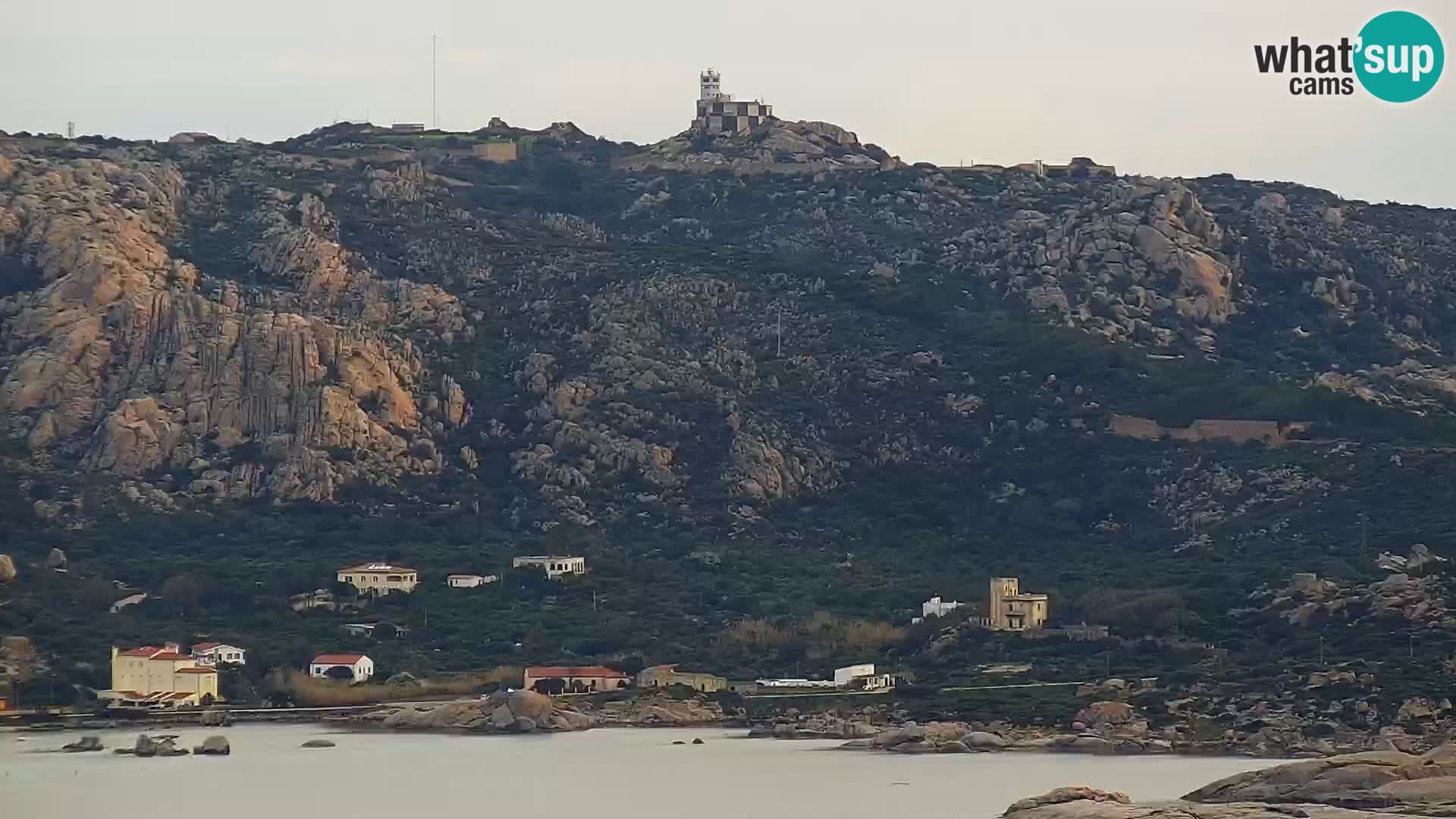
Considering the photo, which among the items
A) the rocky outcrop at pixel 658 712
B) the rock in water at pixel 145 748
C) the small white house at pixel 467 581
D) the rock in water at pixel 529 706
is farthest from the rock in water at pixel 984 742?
the small white house at pixel 467 581

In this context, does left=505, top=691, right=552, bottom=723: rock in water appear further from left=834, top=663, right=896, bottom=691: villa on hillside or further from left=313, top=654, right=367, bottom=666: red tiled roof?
left=834, top=663, right=896, bottom=691: villa on hillside

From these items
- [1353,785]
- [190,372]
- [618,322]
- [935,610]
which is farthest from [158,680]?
[1353,785]

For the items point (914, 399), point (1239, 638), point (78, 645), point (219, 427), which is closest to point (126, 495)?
point (219, 427)

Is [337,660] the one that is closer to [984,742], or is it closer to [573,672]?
[573,672]

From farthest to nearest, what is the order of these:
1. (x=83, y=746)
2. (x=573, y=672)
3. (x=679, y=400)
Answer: (x=679, y=400), (x=573, y=672), (x=83, y=746)

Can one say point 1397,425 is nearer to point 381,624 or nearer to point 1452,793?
point 381,624

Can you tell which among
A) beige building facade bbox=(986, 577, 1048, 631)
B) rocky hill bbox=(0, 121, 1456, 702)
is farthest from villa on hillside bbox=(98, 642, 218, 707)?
beige building facade bbox=(986, 577, 1048, 631)

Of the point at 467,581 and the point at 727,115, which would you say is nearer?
the point at 467,581
